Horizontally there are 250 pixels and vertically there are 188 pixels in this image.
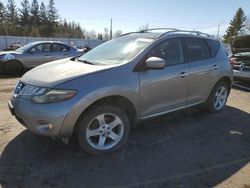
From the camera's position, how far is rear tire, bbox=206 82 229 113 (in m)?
5.80

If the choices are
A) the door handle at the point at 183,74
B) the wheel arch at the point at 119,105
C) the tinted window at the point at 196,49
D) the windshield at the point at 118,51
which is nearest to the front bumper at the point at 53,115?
the wheel arch at the point at 119,105

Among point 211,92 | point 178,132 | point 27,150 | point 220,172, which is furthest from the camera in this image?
point 211,92

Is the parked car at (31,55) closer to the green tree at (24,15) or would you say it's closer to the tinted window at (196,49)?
the tinted window at (196,49)

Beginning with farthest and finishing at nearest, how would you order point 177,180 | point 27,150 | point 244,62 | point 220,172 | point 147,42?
point 244,62 < point 147,42 < point 27,150 < point 220,172 < point 177,180

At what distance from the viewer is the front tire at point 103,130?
3760 millimetres

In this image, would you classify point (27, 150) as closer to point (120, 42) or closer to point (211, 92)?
point (120, 42)

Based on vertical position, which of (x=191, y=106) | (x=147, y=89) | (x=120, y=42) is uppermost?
(x=120, y=42)

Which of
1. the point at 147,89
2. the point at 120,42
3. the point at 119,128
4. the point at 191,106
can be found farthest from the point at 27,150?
the point at 191,106

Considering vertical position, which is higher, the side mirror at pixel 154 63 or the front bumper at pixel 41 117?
the side mirror at pixel 154 63

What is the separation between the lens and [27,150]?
13.2 ft

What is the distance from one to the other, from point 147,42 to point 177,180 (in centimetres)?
220

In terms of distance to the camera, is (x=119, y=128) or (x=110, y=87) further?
(x=119, y=128)

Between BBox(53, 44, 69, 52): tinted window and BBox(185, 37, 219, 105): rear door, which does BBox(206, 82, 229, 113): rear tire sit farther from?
BBox(53, 44, 69, 52): tinted window

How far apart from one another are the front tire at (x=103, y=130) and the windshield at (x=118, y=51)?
82 centimetres
